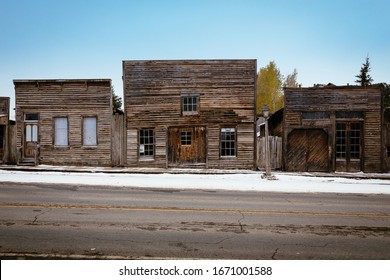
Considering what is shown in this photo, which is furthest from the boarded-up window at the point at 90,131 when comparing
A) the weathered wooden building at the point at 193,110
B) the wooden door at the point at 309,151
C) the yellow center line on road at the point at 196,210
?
the wooden door at the point at 309,151

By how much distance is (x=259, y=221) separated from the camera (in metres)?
7.32

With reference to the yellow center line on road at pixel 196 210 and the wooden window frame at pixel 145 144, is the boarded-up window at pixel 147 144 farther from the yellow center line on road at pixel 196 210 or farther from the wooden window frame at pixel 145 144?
the yellow center line on road at pixel 196 210

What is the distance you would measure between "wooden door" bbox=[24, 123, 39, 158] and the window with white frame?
43.5 feet

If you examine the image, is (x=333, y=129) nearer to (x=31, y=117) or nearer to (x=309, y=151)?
(x=309, y=151)

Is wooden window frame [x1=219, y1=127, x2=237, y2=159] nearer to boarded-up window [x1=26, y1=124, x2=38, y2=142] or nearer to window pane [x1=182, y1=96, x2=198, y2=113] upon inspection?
window pane [x1=182, y1=96, x2=198, y2=113]

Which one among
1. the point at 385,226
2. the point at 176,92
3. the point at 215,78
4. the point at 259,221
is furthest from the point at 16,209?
the point at 215,78

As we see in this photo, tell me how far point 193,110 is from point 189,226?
1410cm

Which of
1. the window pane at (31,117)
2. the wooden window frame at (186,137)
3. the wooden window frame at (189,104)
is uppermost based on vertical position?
the wooden window frame at (189,104)

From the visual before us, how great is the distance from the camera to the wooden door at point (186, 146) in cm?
2022

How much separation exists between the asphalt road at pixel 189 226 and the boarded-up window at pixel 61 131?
10274 millimetres

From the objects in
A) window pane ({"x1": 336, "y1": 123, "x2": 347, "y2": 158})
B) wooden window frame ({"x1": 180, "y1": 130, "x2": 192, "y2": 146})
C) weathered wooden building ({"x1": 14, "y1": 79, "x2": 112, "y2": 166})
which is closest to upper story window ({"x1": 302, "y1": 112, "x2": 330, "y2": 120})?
window pane ({"x1": 336, "y1": 123, "x2": 347, "y2": 158})

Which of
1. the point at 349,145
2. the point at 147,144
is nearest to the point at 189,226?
Answer: the point at 147,144

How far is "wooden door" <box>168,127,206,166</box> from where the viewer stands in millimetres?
20219
